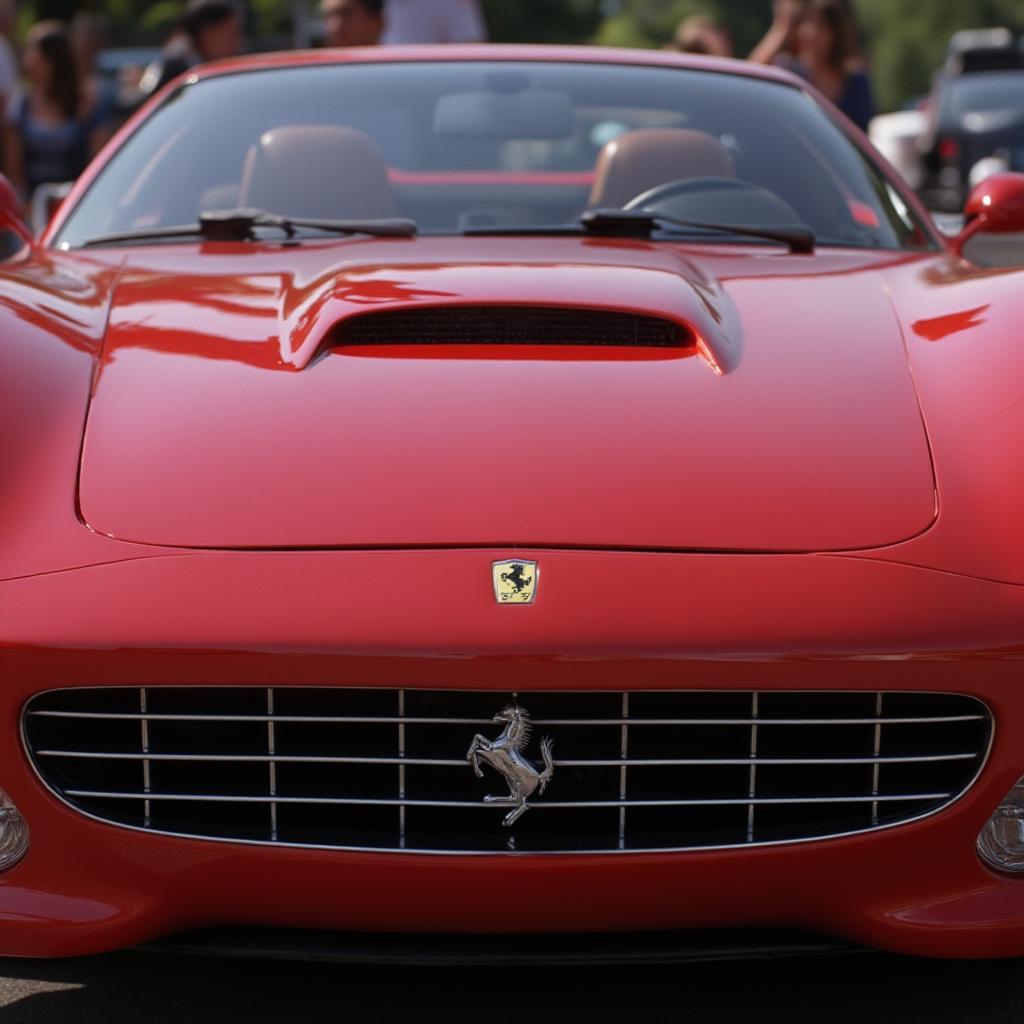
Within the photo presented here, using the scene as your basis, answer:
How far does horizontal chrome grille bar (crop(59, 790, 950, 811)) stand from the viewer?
7.44 ft

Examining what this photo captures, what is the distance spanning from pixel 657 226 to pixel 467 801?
5.48 ft

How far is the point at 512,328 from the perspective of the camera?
285cm

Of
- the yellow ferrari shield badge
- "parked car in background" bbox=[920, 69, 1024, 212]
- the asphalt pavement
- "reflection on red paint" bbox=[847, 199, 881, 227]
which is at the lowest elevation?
"parked car in background" bbox=[920, 69, 1024, 212]

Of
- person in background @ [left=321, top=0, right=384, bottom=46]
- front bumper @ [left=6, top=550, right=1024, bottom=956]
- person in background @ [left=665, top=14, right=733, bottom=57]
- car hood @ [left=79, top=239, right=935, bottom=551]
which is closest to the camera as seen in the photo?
front bumper @ [left=6, top=550, right=1024, bottom=956]

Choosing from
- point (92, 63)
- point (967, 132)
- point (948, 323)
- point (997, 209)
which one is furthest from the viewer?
point (967, 132)

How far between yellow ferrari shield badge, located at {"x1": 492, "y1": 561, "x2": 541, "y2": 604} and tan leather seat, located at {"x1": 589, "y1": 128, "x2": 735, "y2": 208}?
165 centimetres

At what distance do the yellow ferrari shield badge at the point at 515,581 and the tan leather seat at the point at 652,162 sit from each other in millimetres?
1649

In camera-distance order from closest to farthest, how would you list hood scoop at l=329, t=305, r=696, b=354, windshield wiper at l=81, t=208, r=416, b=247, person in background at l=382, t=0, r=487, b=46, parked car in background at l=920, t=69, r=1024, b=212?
hood scoop at l=329, t=305, r=696, b=354 → windshield wiper at l=81, t=208, r=416, b=247 → person in background at l=382, t=0, r=487, b=46 → parked car in background at l=920, t=69, r=1024, b=212

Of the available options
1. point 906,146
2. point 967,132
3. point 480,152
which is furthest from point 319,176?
point 906,146

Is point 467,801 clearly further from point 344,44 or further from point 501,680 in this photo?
point 344,44

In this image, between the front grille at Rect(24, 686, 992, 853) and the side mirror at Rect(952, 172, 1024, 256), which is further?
the side mirror at Rect(952, 172, 1024, 256)

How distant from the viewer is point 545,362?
9.02 feet

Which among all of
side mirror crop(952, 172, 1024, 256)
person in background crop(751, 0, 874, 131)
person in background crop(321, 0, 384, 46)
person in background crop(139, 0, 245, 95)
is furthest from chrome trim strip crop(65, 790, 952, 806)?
person in background crop(139, 0, 245, 95)

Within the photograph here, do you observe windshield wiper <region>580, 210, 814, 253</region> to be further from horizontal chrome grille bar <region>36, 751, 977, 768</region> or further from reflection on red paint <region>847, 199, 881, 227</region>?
horizontal chrome grille bar <region>36, 751, 977, 768</region>
